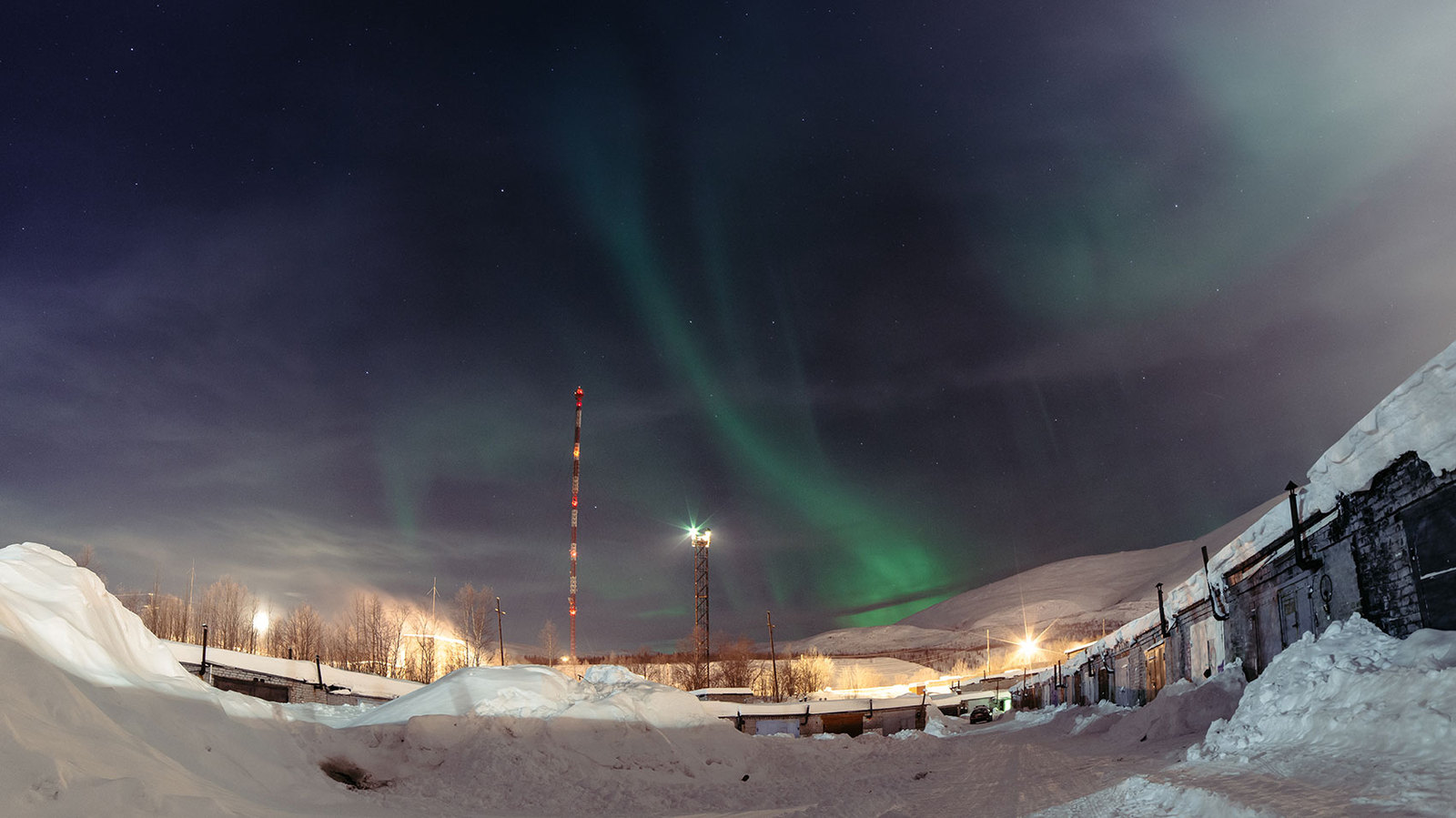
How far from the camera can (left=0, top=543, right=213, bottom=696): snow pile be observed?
10656 millimetres

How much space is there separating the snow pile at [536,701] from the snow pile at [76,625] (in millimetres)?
5365

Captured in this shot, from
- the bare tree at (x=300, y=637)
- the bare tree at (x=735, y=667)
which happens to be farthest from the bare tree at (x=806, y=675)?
the bare tree at (x=300, y=637)

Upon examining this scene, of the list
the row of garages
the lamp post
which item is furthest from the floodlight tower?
the row of garages

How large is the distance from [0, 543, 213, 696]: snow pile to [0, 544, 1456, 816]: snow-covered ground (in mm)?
40

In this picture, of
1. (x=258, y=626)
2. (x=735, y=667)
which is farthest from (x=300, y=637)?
(x=735, y=667)

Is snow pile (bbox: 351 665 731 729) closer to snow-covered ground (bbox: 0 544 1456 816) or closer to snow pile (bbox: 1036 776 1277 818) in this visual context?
snow-covered ground (bbox: 0 544 1456 816)

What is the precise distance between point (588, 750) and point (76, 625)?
33.7 feet

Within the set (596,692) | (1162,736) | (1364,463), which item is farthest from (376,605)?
(1364,463)

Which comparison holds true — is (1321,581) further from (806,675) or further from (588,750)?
(806,675)

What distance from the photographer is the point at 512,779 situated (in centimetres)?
1620

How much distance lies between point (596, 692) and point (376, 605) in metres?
72.1

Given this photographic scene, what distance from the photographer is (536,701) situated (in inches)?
773

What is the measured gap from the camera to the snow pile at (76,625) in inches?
420

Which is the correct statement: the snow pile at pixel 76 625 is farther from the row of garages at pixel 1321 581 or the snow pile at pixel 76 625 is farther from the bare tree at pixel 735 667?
the bare tree at pixel 735 667
